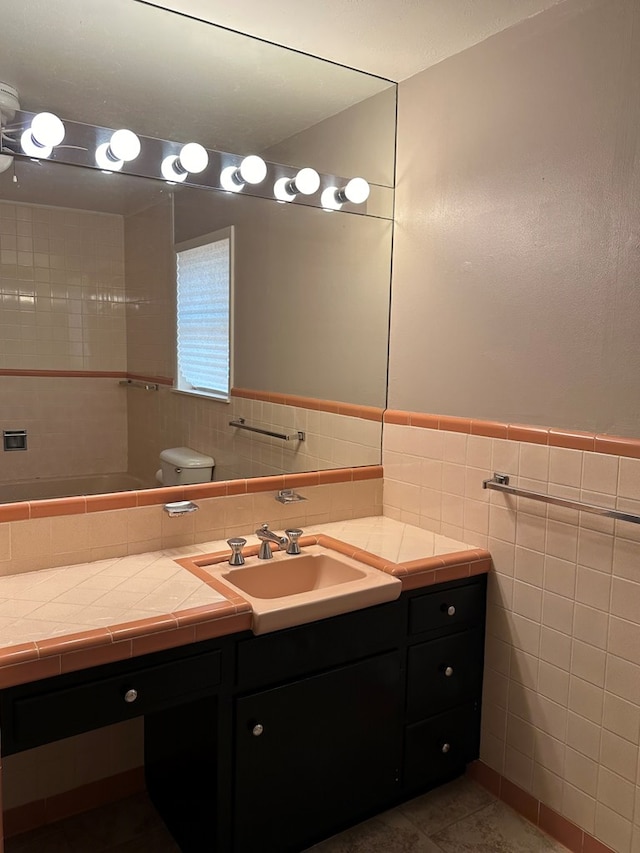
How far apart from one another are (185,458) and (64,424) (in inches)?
15.5

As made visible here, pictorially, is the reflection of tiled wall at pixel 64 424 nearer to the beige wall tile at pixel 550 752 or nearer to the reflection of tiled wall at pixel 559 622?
the reflection of tiled wall at pixel 559 622

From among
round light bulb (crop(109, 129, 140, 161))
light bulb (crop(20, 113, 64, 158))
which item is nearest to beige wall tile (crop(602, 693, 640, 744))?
round light bulb (crop(109, 129, 140, 161))

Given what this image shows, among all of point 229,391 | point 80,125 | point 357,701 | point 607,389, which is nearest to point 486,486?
point 607,389

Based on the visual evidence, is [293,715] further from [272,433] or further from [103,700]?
[272,433]

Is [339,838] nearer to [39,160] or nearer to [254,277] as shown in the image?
[254,277]

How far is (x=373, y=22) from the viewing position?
1937mm

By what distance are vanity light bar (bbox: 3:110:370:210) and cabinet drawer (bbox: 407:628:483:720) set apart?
159cm

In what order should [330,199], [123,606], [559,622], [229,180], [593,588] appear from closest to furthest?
[123,606] → [593,588] → [559,622] → [229,180] → [330,199]

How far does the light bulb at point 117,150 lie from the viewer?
6.07 ft

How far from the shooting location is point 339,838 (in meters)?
1.90

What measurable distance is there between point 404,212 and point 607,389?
41.6 inches

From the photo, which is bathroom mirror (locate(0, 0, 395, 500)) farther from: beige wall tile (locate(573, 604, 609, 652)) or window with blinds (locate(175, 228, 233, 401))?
beige wall tile (locate(573, 604, 609, 652))

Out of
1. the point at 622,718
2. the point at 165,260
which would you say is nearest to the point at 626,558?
the point at 622,718

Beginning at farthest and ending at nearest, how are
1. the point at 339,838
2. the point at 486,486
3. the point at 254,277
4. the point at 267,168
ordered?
1. the point at 254,277
2. the point at 267,168
3. the point at 486,486
4. the point at 339,838
